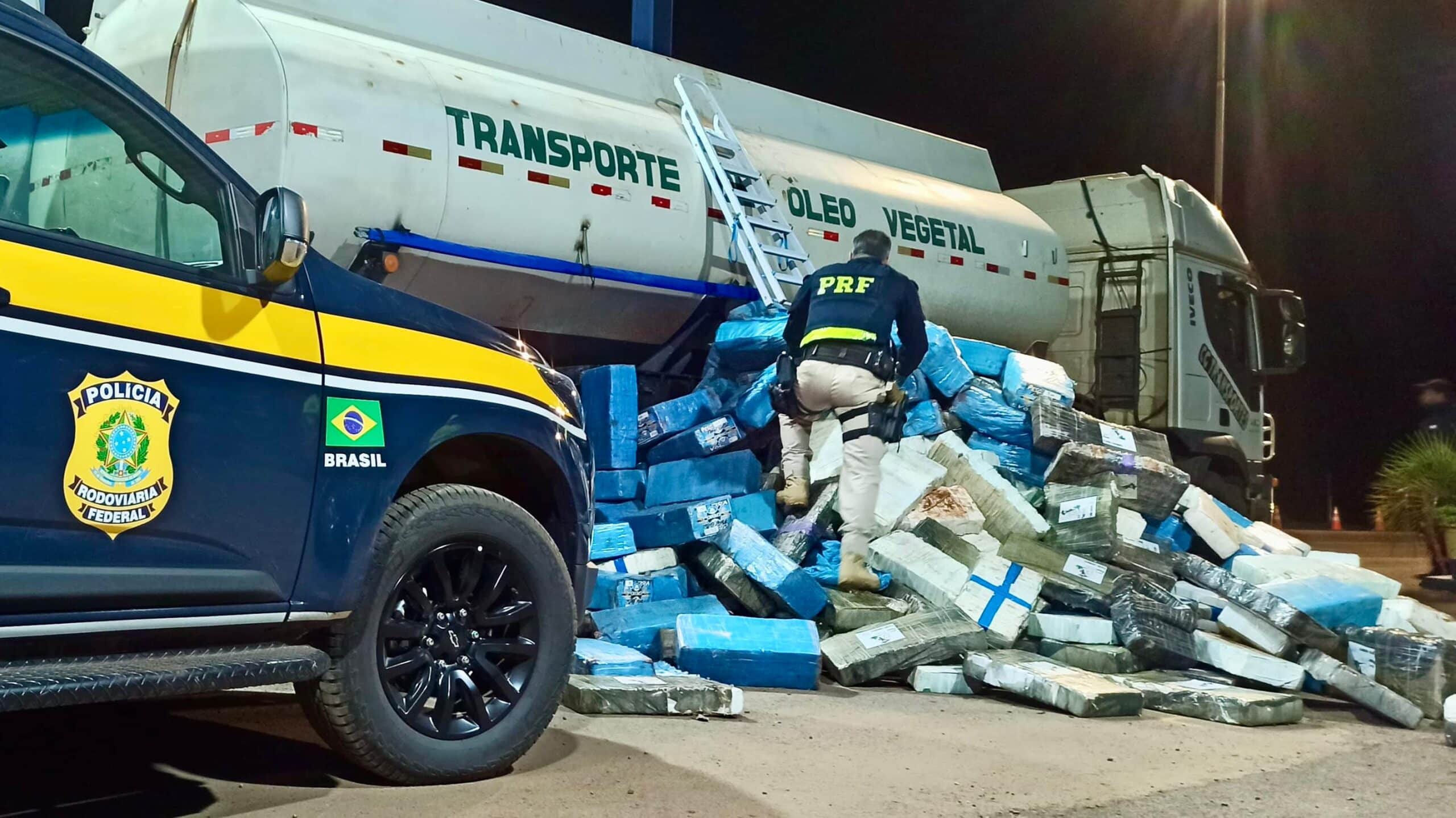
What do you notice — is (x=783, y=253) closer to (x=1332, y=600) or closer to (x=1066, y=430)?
(x=1066, y=430)

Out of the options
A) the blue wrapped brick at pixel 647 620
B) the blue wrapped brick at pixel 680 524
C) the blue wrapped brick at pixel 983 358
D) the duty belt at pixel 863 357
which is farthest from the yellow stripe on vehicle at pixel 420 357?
the blue wrapped brick at pixel 983 358

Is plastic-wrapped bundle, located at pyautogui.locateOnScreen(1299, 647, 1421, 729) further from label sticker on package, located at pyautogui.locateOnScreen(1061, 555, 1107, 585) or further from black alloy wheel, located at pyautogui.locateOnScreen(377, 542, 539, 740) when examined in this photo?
black alloy wheel, located at pyautogui.locateOnScreen(377, 542, 539, 740)

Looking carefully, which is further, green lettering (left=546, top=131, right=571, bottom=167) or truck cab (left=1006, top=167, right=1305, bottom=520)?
truck cab (left=1006, top=167, right=1305, bottom=520)

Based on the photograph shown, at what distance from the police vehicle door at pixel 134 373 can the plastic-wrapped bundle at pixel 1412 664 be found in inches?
212

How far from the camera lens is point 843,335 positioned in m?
7.81

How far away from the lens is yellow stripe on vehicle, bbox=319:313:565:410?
13.3ft

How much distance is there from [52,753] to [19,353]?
6.20 ft

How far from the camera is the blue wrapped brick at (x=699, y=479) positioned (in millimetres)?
8258

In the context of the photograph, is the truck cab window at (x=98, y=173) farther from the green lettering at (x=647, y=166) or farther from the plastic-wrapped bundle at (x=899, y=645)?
the green lettering at (x=647, y=166)

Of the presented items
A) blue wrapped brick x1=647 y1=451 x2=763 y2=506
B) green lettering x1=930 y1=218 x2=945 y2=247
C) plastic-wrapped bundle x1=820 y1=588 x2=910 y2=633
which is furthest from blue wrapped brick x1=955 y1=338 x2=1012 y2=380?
plastic-wrapped bundle x1=820 y1=588 x2=910 y2=633

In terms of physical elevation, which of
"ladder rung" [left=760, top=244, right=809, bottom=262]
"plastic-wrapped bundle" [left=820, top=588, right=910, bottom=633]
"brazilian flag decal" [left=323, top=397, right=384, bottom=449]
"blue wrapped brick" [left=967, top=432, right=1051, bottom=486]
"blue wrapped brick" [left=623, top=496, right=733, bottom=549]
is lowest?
"plastic-wrapped bundle" [left=820, top=588, right=910, bottom=633]

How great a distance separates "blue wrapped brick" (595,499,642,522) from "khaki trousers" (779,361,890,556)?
1.19 meters

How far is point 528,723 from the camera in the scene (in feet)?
14.4

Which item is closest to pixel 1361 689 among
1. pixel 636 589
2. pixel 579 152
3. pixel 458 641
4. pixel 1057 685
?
pixel 1057 685
